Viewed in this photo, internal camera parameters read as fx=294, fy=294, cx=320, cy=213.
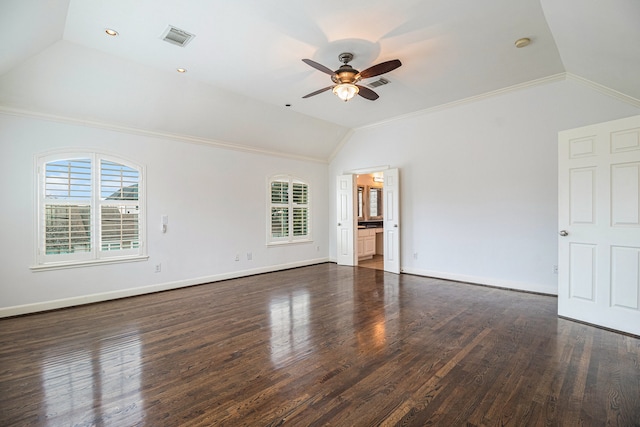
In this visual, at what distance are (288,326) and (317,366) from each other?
37.4 inches

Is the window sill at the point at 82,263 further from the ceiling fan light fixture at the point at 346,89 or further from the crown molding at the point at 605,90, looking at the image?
the crown molding at the point at 605,90

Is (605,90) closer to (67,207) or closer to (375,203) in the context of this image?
(375,203)

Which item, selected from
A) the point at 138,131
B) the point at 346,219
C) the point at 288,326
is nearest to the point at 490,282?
the point at 346,219

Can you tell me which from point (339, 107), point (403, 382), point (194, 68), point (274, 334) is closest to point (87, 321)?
point (274, 334)

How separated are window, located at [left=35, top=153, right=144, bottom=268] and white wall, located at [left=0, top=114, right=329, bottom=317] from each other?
132 millimetres

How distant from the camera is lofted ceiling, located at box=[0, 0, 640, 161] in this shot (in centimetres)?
273

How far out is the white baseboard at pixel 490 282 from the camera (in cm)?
451

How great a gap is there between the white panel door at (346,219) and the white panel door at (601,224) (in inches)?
165

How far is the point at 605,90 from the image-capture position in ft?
12.9

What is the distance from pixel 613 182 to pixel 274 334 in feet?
13.1

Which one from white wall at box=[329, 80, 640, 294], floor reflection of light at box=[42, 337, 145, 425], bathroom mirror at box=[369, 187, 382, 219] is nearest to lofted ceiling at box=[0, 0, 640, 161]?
white wall at box=[329, 80, 640, 294]

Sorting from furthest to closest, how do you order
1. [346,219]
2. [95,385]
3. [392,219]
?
[346,219], [392,219], [95,385]

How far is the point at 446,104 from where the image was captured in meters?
5.38

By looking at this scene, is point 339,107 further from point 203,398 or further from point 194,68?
point 203,398
